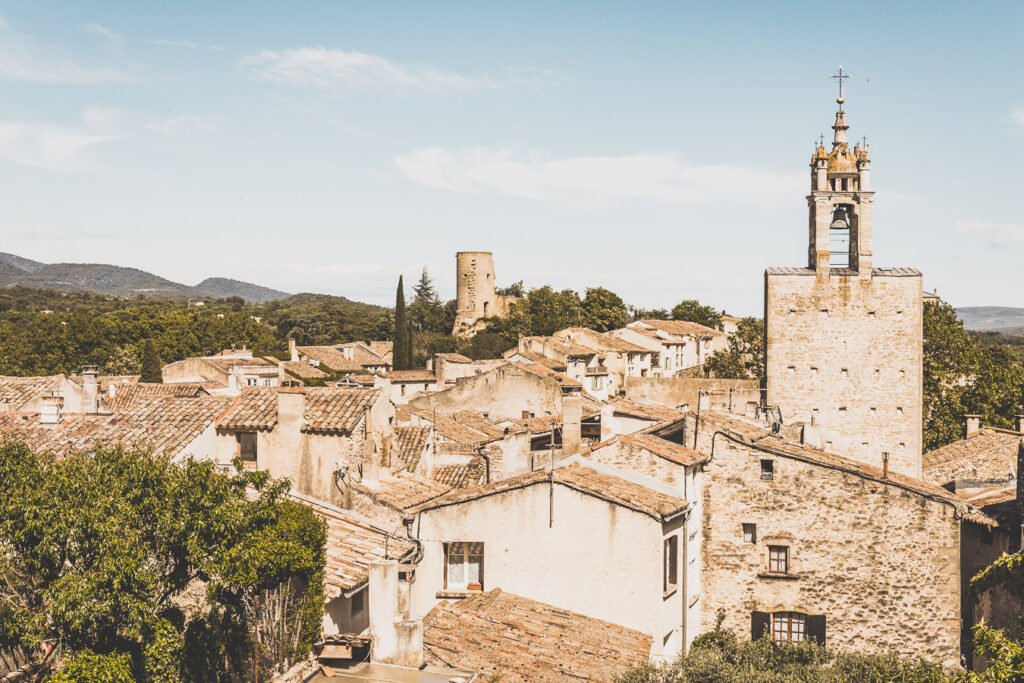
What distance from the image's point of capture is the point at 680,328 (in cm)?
9250

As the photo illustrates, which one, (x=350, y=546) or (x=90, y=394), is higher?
(x=90, y=394)

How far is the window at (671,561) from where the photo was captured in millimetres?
18125

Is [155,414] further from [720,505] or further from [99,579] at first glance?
[720,505]

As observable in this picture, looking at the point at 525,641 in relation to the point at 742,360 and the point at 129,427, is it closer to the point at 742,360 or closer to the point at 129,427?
the point at 129,427

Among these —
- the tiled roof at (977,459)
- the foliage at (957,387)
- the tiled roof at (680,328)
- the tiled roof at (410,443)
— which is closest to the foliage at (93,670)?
the tiled roof at (410,443)

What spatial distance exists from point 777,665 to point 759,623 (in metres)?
1.43

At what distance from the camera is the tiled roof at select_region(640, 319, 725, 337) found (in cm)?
8885

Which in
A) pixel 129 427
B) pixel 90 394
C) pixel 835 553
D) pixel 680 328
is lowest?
pixel 835 553

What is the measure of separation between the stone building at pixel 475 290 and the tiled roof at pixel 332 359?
1525 cm

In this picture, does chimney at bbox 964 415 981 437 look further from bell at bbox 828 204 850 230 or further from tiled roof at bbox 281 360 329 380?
tiled roof at bbox 281 360 329 380

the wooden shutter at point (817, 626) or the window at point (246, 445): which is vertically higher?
the window at point (246, 445)

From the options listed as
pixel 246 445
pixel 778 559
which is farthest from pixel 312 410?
pixel 778 559

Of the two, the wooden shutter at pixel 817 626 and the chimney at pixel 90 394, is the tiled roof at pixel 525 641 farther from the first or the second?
the chimney at pixel 90 394

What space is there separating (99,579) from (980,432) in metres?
35.2
